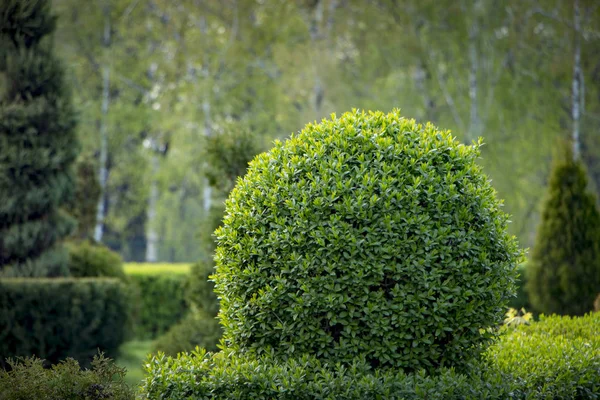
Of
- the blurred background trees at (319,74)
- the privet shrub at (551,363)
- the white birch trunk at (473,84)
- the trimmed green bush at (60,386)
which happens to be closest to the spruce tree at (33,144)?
the trimmed green bush at (60,386)

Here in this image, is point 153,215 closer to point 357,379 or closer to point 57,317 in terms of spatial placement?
point 57,317

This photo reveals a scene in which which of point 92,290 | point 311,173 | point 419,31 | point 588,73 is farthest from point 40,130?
point 588,73

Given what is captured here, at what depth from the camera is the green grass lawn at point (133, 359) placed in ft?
32.9

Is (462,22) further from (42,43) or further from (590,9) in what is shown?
(42,43)

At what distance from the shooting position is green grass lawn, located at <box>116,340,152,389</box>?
32.9ft

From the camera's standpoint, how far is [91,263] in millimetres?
12047

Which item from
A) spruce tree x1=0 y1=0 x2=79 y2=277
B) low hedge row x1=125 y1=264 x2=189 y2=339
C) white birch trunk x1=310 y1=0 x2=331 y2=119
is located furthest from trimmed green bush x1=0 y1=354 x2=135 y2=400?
white birch trunk x1=310 y1=0 x2=331 y2=119

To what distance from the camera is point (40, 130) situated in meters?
11.2

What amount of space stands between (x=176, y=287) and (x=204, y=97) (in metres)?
10.3

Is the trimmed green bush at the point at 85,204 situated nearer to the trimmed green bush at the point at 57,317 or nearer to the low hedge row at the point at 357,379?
the trimmed green bush at the point at 57,317

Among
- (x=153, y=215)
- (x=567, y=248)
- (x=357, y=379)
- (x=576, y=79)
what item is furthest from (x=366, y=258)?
(x=153, y=215)

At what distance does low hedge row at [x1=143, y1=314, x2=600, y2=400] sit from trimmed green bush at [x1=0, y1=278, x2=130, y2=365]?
517 centimetres

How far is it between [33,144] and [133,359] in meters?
Result: 4.04

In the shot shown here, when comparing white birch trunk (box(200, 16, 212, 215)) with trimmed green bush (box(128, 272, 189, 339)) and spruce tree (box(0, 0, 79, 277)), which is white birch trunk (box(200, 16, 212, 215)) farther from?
spruce tree (box(0, 0, 79, 277))
